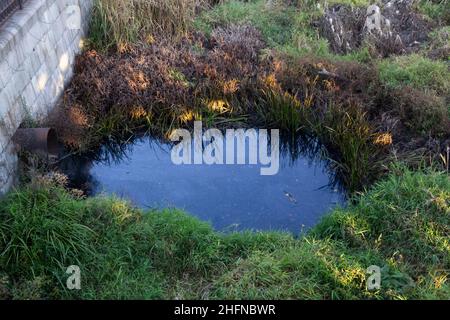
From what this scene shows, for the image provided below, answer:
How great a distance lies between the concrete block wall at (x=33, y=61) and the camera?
5.09m

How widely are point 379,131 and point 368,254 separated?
203cm

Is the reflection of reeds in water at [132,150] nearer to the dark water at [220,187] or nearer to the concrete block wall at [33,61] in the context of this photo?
the dark water at [220,187]

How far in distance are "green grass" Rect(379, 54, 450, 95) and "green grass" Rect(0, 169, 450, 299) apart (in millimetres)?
1863

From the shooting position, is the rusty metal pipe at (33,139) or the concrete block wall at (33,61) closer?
the concrete block wall at (33,61)

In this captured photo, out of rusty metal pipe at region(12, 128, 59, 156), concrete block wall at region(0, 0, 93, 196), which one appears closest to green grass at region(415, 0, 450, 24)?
concrete block wall at region(0, 0, 93, 196)

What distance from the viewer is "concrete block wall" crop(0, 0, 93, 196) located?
200 inches

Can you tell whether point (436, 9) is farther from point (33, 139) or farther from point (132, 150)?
point (33, 139)

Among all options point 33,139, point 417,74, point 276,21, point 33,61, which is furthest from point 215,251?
point 276,21

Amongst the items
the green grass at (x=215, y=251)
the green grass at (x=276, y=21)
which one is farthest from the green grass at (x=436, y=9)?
the green grass at (x=215, y=251)

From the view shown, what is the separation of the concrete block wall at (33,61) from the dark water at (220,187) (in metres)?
0.76

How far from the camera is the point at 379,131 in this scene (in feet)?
19.7

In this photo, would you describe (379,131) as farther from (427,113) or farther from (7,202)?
(7,202)

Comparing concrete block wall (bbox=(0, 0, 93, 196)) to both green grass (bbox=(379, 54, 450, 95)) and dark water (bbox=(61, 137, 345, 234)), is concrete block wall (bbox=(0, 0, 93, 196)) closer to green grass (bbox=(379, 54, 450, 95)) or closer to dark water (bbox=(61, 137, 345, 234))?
dark water (bbox=(61, 137, 345, 234))
